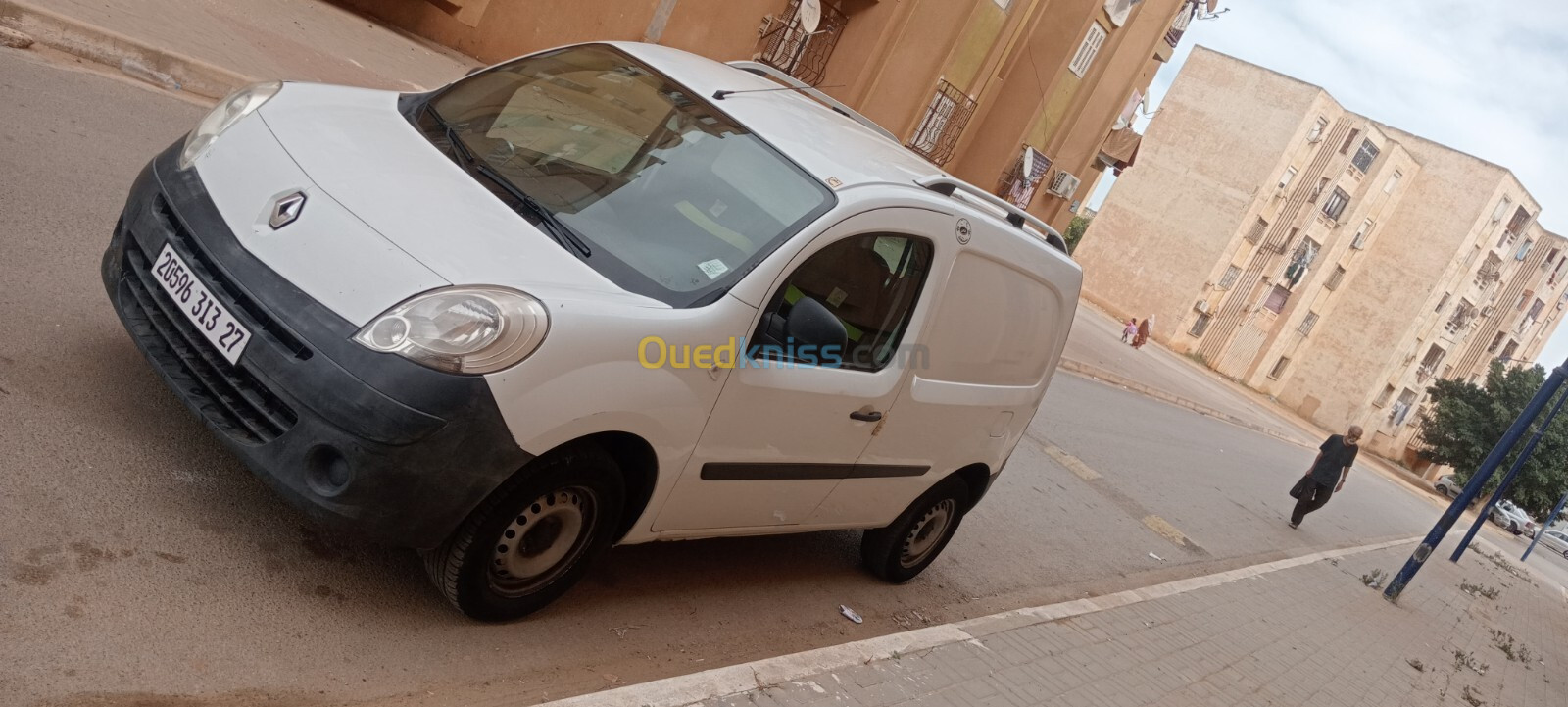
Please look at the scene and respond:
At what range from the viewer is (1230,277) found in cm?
5281

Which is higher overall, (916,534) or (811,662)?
(916,534)

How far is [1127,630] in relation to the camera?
721 cm

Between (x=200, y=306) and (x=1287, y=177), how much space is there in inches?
2146

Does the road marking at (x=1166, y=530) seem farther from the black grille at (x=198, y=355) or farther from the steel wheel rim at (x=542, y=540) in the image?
A: the black grille at (x=198, y=355)

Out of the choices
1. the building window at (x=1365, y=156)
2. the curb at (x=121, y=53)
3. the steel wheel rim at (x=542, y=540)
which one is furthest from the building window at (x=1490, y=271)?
the steel wheel rim at (x=542, y=540)

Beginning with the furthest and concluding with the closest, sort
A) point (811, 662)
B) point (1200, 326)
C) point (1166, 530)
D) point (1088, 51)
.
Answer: point (1200, 326) < point (1088, 51) < point (1166, 530) < point (811, 662)

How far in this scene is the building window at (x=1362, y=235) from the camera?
60.6 m

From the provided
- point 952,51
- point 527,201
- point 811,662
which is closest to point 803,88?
point 527,201

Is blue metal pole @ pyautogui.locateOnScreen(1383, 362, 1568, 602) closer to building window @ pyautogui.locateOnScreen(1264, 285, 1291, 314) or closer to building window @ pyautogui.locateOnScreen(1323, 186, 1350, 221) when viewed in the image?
building window @ pyautogui.locateOnScreen(1323, 186, 1350, 221)

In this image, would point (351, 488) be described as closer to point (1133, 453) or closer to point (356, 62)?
point (356, 62)

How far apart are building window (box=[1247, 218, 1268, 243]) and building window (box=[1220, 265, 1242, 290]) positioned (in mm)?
1417

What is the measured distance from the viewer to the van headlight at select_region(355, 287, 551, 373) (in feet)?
10.9

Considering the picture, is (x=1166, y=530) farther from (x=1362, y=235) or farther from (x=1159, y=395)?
(x=1362, y=235)

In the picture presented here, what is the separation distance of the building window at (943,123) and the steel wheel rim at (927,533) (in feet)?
62.8
